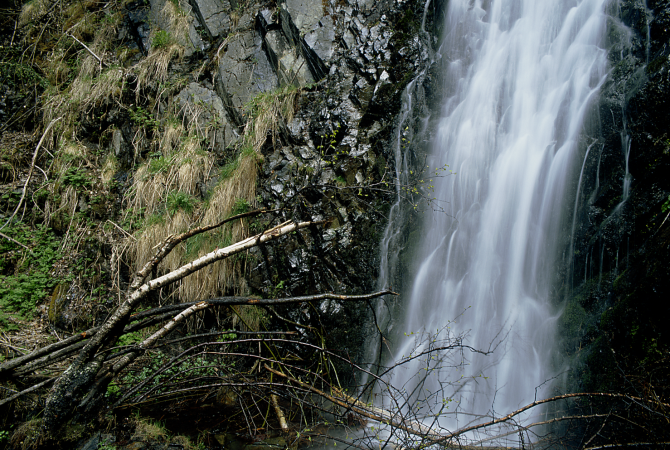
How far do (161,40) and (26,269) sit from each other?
4460 millimetres

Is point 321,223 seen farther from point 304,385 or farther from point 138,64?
A: point 138,64

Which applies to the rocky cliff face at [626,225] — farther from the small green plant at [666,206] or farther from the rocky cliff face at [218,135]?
the rocky cliff face at [218,135]

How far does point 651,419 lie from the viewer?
2324mm

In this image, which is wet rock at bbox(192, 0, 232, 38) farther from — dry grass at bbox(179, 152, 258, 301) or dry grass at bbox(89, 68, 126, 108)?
dry grass at bbox(179, 152, 258, 301)

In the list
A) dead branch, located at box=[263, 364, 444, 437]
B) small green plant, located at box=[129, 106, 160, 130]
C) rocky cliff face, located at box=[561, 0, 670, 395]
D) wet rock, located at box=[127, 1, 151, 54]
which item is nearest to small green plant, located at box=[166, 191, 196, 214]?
small green plant, located at box=[129, 106, 160, 130]

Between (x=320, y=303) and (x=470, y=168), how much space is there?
271cm

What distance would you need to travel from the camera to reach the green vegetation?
4.96m

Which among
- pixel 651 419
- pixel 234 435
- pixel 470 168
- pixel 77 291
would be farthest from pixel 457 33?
pixel 77 291

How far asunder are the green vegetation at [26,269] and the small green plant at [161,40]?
3.72m

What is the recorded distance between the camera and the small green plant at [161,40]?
6.50 meters

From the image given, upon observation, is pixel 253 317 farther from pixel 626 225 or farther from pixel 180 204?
pixel 626 225

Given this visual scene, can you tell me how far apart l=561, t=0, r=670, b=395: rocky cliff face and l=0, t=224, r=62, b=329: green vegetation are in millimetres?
6798

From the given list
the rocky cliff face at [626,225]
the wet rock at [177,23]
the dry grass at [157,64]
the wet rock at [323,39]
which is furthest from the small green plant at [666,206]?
the dry grass at [157,64]

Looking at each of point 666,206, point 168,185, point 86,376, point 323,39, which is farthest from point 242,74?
point 666,206
